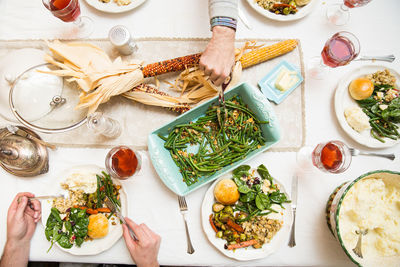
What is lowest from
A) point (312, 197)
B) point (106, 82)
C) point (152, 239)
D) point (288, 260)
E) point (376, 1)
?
point (288, 260)

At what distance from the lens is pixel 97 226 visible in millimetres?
1161

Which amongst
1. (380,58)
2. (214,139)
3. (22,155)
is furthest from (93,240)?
(380,58)

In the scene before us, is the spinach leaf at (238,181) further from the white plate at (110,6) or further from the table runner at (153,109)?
the white plate at (110,6)

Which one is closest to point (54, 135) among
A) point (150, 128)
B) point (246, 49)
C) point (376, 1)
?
point (150, 128)

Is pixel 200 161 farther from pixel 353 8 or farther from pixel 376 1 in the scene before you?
pixel 376 1

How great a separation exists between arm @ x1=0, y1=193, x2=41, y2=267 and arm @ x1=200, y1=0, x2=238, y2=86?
1161 mm

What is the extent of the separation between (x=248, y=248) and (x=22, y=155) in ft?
4.20

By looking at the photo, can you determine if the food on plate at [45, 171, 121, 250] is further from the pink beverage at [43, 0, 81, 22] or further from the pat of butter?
the pat of butter

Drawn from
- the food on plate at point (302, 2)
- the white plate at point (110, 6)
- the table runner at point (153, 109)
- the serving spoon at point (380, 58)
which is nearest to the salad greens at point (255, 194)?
the table runner at point (153, 109)

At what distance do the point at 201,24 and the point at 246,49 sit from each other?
32 cm

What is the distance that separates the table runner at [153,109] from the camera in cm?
134

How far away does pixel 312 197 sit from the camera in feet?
4.19

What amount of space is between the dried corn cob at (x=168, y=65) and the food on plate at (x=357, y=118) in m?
0.89

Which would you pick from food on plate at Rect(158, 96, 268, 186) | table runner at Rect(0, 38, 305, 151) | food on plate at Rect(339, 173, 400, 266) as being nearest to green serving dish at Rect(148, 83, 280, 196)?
food on plate at Rect(158, 96, 268, 186)
